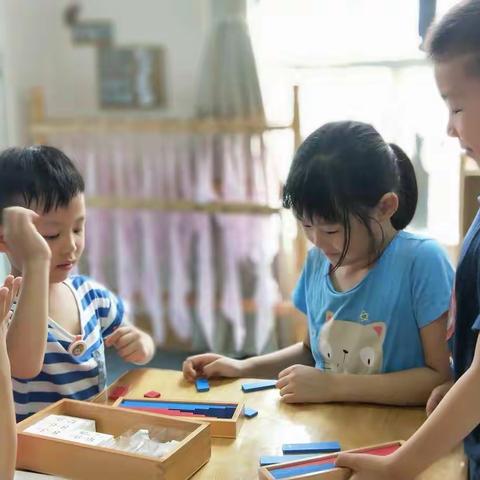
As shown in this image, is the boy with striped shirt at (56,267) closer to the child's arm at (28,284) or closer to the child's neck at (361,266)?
the child's arm at (28,284)

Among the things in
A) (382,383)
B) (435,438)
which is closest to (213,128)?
(382,383)

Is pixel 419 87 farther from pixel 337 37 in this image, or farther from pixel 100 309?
pixel 100 309

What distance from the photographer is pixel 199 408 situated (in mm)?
1063

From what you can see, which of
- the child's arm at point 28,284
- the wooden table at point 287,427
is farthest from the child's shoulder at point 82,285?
the child's arm at point 28,284

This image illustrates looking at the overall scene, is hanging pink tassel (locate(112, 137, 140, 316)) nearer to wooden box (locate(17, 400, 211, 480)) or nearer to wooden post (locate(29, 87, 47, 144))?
wooden post (locate(29, 87, 47, 144))

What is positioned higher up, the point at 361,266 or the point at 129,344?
the point at 361,266

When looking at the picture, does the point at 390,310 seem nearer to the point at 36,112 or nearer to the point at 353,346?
the point at 353,346

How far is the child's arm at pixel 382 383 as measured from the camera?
3.59 feet

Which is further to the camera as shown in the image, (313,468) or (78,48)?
(78,48)

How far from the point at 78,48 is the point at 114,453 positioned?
9.83 ft

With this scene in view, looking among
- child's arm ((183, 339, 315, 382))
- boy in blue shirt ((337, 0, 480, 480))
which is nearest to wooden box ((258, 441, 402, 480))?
boy in blue shirt ((337, 0, 480, 480))

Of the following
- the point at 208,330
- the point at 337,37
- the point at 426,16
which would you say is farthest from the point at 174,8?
the point at 426,16

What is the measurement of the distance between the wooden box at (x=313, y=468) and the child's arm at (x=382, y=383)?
194mm

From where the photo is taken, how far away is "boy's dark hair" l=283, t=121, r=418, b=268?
3.74 feet
